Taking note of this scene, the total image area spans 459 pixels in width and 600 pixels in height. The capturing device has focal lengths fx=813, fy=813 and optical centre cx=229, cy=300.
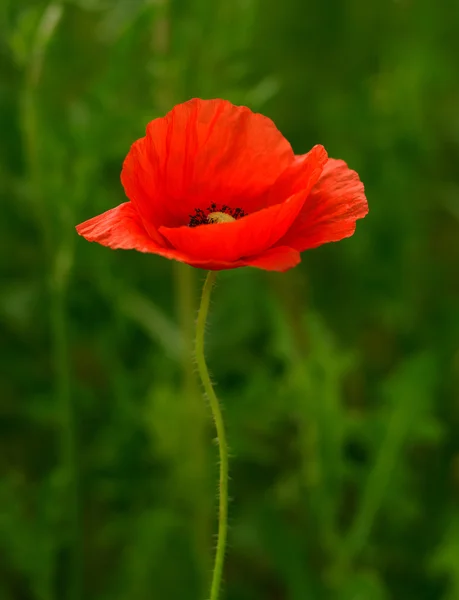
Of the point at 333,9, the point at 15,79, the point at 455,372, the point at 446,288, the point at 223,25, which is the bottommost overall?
the point at 455,372

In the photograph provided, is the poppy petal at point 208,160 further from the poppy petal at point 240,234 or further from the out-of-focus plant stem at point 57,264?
the out-of-focus plant stem at point 57,264

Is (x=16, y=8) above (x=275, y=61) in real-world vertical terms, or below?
below

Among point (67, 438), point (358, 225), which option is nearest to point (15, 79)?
point (358, 225)

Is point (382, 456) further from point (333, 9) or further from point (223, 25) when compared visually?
point (333, 9)

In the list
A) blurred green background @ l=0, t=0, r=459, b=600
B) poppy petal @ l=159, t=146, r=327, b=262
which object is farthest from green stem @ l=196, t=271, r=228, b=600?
blurred green background @ l=0, t=0, r=459, b=600

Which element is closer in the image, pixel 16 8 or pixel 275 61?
pixel 16 8

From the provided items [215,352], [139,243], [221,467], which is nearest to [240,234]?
[139,243]

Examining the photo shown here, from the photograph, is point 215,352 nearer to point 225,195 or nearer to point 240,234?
A: point 225,195

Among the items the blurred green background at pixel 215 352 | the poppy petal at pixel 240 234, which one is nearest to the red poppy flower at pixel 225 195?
the poppy petal at pixel 240 234
